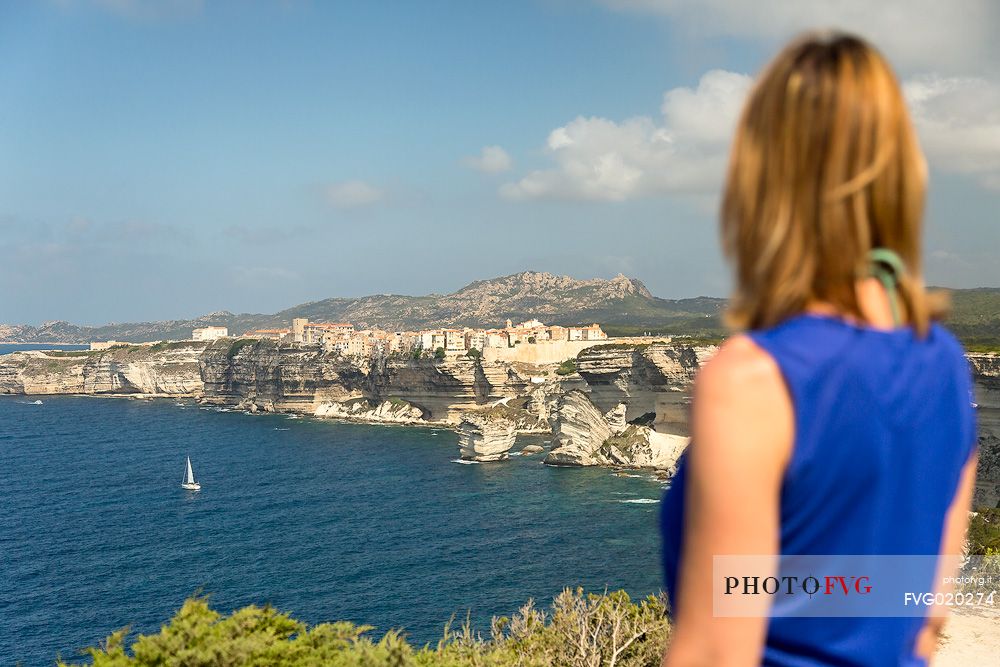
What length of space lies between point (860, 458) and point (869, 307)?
0.24 metres

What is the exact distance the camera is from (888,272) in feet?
4.35

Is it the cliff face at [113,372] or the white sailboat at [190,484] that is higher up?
the cliff face at [113,372]

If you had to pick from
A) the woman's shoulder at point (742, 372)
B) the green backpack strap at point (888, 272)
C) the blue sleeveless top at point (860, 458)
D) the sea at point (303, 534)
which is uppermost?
the green backpack strap at point (888, 272)

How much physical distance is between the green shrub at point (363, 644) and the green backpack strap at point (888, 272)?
9743 millimetres

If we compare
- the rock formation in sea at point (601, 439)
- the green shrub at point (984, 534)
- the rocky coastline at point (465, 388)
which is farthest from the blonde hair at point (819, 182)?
the rock formation in sea at point (601, 439)

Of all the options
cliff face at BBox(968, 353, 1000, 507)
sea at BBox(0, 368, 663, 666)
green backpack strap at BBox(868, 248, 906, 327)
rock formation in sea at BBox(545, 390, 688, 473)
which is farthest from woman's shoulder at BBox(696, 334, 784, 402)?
rock formation in sea at BBox(545, 390, 688, 473)

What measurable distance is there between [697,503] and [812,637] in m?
0.32

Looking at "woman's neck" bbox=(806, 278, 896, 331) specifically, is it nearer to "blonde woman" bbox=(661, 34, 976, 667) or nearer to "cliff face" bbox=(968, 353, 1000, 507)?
"blonde woman" bbox=(661, 34, 976, 667)

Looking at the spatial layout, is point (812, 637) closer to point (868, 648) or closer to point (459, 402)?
point (868, 648)

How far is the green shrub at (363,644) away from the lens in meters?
9.76

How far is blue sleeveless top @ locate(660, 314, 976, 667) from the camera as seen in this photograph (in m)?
1.18

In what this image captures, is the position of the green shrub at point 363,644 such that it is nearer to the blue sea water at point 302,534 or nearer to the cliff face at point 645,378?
the blue sea water at point 302,534

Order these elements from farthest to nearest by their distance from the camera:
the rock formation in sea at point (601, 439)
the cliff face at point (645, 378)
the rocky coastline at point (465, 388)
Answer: the rock formation in sea at point (601, 439), the rocky coastline at point (465, 388), the cliff face at point (645, 378)

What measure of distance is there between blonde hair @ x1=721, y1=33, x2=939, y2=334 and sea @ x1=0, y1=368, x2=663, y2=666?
19.9 m
